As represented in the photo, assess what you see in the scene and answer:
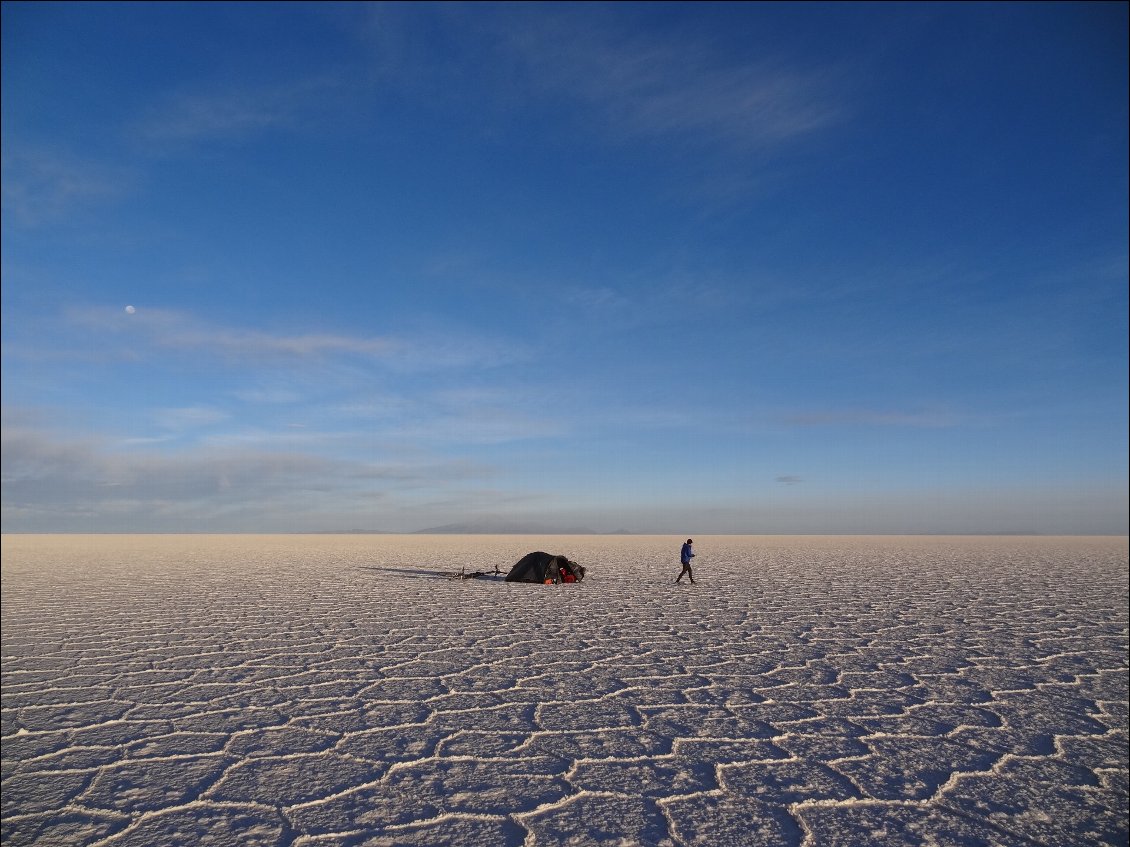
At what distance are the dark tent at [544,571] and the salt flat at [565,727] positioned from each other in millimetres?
3756

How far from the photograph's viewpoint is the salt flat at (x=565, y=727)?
11.3 ft

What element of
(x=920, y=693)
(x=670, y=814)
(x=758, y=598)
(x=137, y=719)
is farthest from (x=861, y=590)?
(x=137, y=719)

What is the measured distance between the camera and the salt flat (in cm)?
344

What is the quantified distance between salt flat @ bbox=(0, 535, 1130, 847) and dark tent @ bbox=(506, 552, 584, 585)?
3.76 metres

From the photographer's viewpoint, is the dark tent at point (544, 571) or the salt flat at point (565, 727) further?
the dark tent at point (544, 571)

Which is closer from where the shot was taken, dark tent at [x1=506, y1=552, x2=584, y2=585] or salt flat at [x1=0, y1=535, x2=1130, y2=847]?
salt flat at [x1=0, y1=535, x2=1130, y2=847]

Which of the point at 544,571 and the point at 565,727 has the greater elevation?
the point at 544,571

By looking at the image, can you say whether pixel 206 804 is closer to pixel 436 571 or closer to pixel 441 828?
pixel 441 828

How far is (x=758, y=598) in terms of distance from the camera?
39.0 feet

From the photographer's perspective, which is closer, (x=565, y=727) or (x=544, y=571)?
(x=565, y=727)

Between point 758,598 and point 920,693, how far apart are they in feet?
20.5

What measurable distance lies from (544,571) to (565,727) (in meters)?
9.00

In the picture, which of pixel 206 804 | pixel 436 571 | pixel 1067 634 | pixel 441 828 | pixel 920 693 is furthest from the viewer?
pixel 436 571

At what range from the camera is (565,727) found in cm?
479
